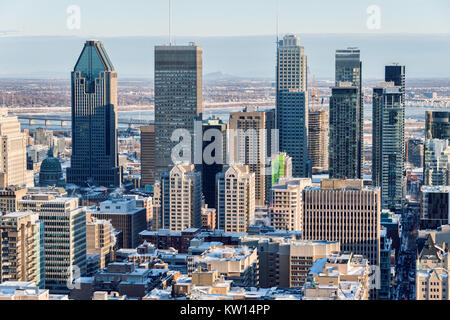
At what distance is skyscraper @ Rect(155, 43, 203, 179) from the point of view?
59.8 feet

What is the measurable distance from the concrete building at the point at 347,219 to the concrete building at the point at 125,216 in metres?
3.88

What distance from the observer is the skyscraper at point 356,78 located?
18134mm

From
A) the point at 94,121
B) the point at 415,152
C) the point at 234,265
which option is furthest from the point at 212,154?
the point at 234,265

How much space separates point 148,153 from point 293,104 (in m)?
3.97

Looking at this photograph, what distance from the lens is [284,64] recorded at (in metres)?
19.9

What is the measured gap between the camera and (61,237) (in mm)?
10148

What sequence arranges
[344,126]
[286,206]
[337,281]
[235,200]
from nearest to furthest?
[337,281] < [286,206] < [235,200] < [344,126]

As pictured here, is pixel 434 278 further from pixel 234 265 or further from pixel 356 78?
pixel 356 78

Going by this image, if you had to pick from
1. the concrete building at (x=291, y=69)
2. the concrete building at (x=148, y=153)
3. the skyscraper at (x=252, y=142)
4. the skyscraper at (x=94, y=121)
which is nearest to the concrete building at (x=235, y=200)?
the skyscraper at (x=252, y=142)

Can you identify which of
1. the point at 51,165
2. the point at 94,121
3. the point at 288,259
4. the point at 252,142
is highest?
the point at 94,121

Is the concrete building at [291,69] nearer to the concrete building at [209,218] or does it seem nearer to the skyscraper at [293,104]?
the skyscraper at [293,104]

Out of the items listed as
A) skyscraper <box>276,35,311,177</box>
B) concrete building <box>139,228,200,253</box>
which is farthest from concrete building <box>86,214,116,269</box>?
skyscraper <box>276,35,311,177</box>

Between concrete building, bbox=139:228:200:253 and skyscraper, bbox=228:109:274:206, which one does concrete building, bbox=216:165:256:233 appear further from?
skyscraper, bbox=228:109:274:206
